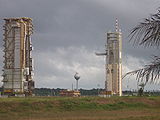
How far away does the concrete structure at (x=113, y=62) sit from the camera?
123688 mm

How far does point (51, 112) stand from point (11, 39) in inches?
2142

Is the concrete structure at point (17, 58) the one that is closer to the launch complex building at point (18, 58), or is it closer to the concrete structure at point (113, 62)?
the launch complex building at point (18, 58)

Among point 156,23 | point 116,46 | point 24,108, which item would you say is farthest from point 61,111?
point 116,46

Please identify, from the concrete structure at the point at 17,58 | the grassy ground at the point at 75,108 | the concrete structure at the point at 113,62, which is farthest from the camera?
the concrete structure at the point at 113,62

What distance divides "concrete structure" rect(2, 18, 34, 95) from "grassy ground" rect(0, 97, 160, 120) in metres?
42.7

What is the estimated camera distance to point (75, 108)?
5150cm

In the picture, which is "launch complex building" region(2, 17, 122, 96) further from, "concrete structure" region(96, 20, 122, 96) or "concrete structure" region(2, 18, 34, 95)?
"concrete structure" region(96, 20, 122, 96)

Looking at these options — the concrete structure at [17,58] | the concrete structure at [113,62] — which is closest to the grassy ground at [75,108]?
the concrete structure at [17,58]

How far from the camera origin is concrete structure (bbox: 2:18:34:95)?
9719 cm

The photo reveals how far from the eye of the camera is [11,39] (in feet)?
324

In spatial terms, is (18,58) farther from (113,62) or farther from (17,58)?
(113,62)

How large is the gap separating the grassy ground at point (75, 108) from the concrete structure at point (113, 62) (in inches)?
2368

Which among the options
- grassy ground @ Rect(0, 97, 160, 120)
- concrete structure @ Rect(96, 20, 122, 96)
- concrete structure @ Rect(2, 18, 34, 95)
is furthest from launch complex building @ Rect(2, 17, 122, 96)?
grassy ground @ Rect(0, 97, 160, 120)

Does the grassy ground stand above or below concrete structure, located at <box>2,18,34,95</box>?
below
